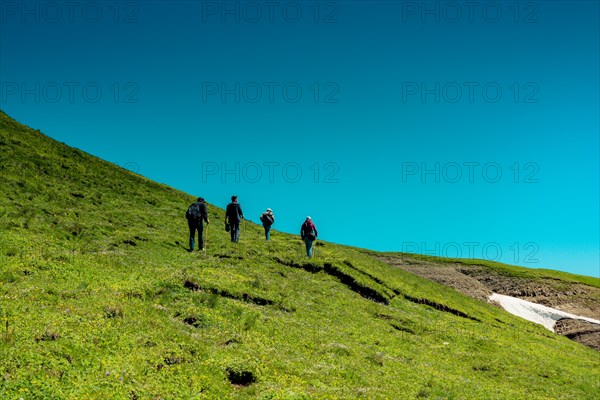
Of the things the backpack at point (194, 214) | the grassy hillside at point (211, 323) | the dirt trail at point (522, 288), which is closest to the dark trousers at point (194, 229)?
the backpack at point (194, 214)

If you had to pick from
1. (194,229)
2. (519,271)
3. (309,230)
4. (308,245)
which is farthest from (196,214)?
(519,271)

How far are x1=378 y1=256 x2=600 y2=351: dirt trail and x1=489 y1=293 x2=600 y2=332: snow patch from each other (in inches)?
50.8

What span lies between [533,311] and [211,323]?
177ft

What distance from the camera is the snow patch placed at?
184 feet

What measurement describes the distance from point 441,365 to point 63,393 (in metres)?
16.6

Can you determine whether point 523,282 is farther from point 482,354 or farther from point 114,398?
point 114,398

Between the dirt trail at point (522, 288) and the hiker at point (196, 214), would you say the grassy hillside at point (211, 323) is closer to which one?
the hiker at point (196, 214)

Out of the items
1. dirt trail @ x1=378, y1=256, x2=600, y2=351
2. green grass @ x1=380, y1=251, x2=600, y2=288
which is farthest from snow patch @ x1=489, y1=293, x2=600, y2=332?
green grass @ x1=380, y1=251, x2=600, y2=288

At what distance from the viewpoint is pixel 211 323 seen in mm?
17984

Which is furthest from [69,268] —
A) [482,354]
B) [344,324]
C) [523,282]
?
[523,282]

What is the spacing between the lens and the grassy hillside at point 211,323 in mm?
12758

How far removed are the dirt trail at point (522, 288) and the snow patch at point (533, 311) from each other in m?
1.29

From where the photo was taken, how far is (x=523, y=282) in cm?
7325

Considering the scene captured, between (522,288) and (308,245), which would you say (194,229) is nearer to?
(308,245)
